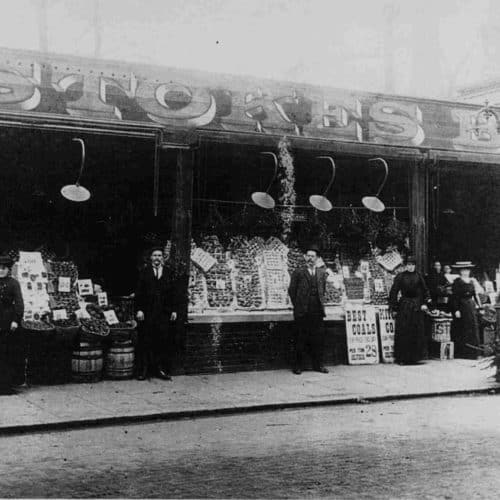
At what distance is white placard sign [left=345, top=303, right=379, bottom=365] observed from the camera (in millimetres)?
14117

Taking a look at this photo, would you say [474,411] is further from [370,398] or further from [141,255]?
[141,255]

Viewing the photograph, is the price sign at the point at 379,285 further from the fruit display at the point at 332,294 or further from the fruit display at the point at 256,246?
the fruit display at the point at 256,246

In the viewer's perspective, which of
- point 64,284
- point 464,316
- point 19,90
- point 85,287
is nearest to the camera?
point 19,90

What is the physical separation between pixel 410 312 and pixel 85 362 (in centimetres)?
584

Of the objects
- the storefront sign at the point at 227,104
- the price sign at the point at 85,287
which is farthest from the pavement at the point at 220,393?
the storefront sign at the point at 227,104

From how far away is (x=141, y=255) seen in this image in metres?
13.2

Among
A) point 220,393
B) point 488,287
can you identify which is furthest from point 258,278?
point 488,287

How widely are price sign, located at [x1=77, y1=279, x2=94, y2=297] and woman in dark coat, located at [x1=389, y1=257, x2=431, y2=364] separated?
17.5ft

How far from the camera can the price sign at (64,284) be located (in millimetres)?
12375

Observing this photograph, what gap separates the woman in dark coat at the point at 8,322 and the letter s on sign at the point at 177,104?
133 inches

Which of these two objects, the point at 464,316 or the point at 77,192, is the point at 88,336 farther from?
the point at 464,316

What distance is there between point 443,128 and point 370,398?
6.38 metres

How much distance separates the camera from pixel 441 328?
48.8 feet

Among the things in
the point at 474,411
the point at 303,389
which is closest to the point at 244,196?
the point at 303,389
